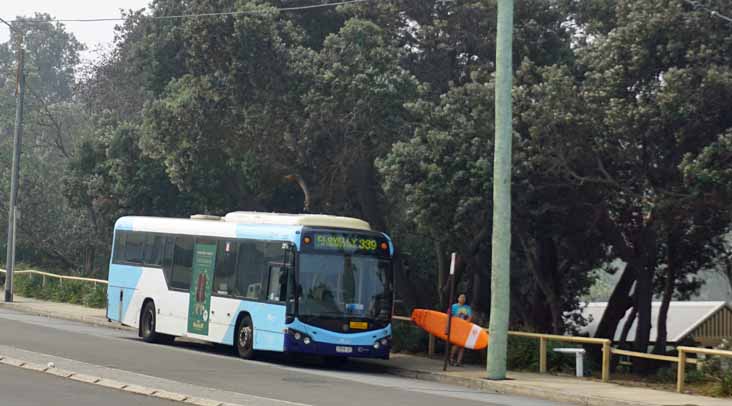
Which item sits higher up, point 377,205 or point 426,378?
point 377,205

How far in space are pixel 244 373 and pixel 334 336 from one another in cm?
353

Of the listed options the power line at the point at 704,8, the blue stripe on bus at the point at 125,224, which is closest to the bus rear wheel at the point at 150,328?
the blue stripe on bus at the point at 125,224

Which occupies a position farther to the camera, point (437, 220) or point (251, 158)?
point (251, 158)

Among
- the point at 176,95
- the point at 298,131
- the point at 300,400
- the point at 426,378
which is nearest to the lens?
the point at 300,400

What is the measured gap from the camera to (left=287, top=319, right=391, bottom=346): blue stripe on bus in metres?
25.4

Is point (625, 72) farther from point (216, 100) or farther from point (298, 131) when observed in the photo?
point (216, 100)

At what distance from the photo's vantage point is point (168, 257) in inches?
1188

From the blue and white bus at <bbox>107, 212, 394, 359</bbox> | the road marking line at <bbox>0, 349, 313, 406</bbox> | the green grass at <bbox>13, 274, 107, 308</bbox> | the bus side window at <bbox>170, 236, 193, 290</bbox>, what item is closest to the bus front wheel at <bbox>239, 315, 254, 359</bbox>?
the blue and white bus at <bbox>107, 212, 394, 359</bbox>

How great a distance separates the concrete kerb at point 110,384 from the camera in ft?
53.3

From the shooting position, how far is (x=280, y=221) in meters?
26.8

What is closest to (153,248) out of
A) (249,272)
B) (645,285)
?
(249,272)

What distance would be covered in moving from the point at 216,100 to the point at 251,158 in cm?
392

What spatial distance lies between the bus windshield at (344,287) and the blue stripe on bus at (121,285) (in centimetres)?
741

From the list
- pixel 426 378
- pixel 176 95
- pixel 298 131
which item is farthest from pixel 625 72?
pixel 176 95
